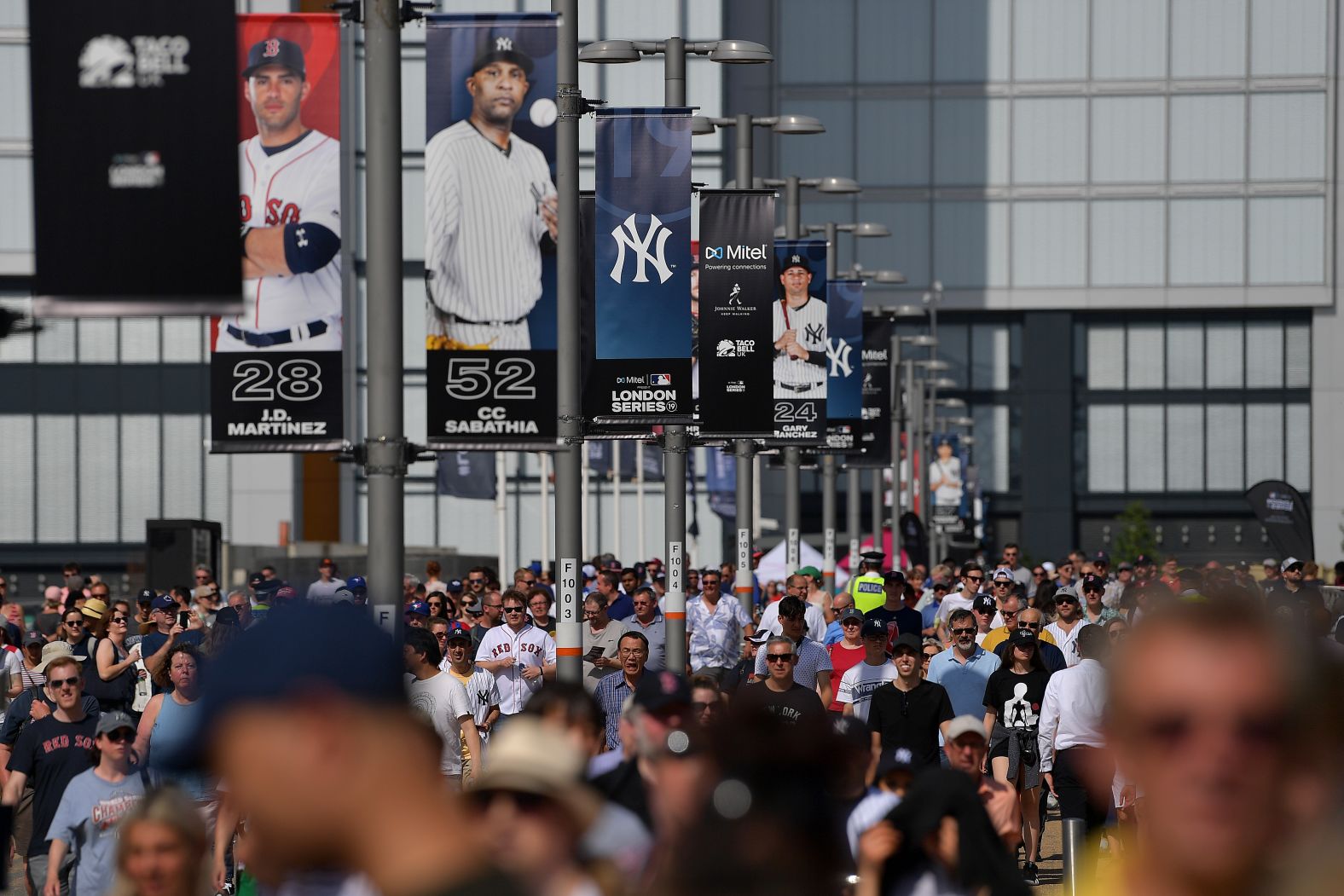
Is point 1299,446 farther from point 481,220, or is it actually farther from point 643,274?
point 481,220

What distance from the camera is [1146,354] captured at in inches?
3174

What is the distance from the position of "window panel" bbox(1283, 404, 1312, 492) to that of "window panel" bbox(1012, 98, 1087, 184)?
11.7m

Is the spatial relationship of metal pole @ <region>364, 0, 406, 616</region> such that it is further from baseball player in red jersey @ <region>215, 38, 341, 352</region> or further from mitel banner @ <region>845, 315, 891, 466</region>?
mitel banner @ <region>845, 315, 891, 466</region>

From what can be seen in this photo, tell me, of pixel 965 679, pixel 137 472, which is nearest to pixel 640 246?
pixel 965 679

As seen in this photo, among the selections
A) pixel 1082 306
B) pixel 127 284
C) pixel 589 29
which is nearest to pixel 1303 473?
pixel 1082 306

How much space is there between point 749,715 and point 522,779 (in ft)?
3.10

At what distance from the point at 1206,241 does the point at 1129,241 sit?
2.71m

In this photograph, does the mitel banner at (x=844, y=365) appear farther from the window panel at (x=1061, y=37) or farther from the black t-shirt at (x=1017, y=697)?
the window panel at (x=1061, y=37)

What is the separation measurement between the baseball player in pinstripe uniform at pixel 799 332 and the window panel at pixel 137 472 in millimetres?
46667

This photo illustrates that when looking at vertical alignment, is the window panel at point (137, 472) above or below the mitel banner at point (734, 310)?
below

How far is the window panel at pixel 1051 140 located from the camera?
79.4 m

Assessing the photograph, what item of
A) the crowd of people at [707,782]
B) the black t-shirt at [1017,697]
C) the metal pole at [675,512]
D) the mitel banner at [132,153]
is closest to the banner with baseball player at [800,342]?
the metal pole at [675,512]

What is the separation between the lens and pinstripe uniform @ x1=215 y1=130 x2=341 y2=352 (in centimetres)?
1145

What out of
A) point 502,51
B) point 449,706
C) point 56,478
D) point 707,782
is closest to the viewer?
point 707,782
